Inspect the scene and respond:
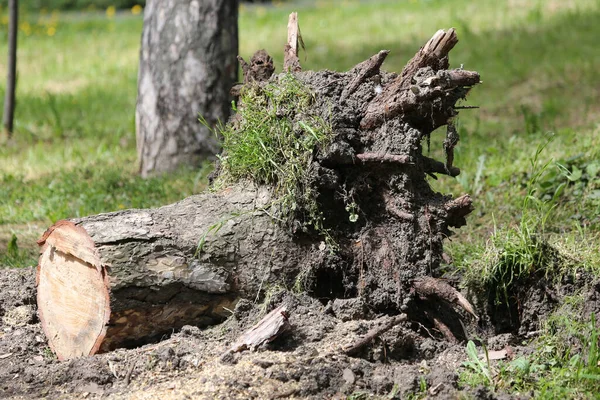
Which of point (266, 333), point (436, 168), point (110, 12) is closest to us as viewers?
point (266, 333)

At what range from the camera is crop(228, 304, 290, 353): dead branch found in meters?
3.12

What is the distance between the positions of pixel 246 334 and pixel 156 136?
10.5ft

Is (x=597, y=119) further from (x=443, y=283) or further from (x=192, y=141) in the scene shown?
(x=443, y=283)

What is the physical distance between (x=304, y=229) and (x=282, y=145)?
404mm

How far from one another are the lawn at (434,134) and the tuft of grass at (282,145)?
88 centimetres

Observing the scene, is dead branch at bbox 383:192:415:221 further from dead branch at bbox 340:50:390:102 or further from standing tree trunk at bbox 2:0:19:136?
standing tree trunk at bbox 2:0:19:136

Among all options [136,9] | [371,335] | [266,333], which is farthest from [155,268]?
[136,9]

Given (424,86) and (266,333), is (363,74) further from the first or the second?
(266,333)

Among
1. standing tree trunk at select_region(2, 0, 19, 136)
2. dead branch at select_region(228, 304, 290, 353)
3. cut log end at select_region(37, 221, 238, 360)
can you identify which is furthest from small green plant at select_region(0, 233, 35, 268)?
standing tree trunk at select_region(2, 0, 19, 136)

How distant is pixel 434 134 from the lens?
275 inches

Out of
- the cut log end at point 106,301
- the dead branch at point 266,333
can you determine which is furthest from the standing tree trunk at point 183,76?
the dead branch at point 266,333

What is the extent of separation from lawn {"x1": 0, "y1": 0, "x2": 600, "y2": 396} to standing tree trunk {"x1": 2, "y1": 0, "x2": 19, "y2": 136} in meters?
0.19

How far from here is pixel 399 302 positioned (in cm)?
341

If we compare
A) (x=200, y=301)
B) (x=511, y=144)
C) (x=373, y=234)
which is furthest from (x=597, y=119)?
(x=200, y=301)
